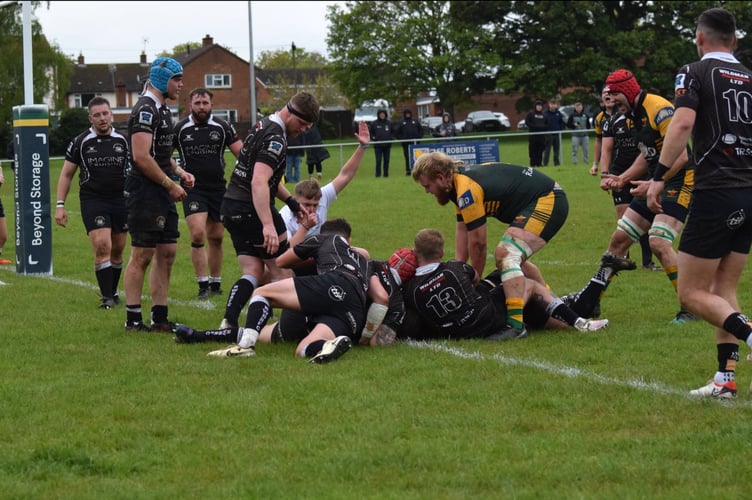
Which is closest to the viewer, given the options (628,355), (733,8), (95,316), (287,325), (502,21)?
(628,355)

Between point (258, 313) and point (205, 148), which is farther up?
point (205, 148)

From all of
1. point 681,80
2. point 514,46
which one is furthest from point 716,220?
point 514,46

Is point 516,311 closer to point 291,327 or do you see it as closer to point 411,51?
point 291,327

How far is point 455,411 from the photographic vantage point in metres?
5.98

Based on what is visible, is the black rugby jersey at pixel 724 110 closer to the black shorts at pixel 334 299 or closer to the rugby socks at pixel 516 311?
the rugby socks at pixel 516 311

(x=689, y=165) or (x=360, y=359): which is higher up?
(x=689, y=165)

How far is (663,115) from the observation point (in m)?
9.23

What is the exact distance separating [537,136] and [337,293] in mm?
22386

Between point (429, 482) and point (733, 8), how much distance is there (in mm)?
51727

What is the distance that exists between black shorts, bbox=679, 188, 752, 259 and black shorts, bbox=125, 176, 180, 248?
451 cm

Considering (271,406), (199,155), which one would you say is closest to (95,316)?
(199,155)

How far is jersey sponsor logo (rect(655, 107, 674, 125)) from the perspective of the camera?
922 centimetres

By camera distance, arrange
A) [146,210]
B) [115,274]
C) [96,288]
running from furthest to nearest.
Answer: [96,288] → [115,274] → [146,210]

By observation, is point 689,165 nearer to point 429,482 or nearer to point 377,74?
point 429,482
